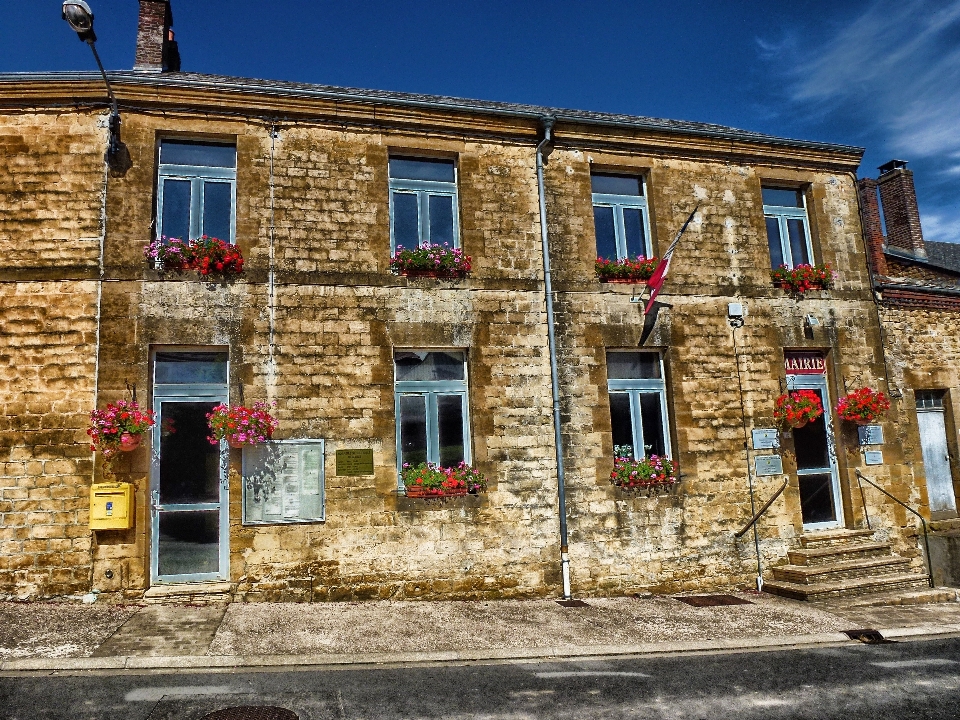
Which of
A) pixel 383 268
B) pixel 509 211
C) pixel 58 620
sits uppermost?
pixel 509 211

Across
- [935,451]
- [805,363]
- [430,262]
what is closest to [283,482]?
[430,262]

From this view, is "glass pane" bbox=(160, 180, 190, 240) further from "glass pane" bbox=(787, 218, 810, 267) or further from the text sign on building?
"glass pane" bbox=(787, 218, 810, 267)

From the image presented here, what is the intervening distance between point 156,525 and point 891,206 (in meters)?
15.6

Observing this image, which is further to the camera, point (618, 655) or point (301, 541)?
point (301, 541)

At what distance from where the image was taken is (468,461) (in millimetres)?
9203

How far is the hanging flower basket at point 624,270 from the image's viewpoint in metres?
10.0

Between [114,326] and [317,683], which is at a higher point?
[114,326]

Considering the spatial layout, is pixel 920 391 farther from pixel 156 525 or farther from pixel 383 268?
pixel 156 525

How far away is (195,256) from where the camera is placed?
855cm

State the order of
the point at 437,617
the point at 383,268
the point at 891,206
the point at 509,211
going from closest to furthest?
1. the point at 437,617
2. the point at 383,268
3. the point at 509,211
4. the point at 891,206

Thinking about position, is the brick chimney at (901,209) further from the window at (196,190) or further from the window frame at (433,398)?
the window at (196,190)

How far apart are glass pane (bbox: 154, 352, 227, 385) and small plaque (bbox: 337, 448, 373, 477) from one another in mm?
1754

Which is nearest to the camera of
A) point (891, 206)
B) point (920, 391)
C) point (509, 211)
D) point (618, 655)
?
point (618, 655)

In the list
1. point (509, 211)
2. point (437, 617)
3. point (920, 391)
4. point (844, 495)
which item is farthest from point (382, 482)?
point (920, 391)
